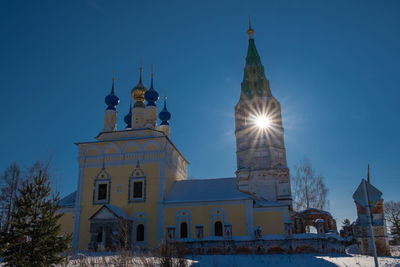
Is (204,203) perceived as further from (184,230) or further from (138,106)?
(138,106)

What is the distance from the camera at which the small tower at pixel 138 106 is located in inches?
864

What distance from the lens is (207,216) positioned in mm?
17844

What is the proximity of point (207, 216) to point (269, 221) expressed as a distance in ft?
10.4

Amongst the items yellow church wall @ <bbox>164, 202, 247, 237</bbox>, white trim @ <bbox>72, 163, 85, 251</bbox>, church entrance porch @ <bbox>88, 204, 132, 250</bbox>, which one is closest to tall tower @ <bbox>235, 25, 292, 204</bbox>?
yellow church wall @ <bbox>164, 202, 247, 237</bbox>

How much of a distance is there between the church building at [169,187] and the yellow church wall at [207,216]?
5 cm

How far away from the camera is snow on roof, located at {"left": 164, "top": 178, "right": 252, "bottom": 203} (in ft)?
59.5

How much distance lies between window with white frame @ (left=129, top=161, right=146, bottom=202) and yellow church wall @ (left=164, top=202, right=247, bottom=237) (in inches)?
68.6

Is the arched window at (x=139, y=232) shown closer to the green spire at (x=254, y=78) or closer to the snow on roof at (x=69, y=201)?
the snow on roof at (x=69, y=201)

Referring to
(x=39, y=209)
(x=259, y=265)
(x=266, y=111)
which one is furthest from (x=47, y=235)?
(x=266, y=111)

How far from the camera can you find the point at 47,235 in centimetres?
702

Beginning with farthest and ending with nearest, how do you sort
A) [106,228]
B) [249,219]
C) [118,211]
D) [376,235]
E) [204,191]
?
1. [204,191]
2. [118,211]
3. [249,219]
4. [106,228]
5. [376,235]

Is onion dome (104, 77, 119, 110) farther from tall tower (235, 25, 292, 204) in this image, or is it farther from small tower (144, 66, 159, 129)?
tall tower (235, 25, 292, 204)

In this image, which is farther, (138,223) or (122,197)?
(122,197)

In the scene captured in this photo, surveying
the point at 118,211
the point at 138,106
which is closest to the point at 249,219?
the point at 118,211
